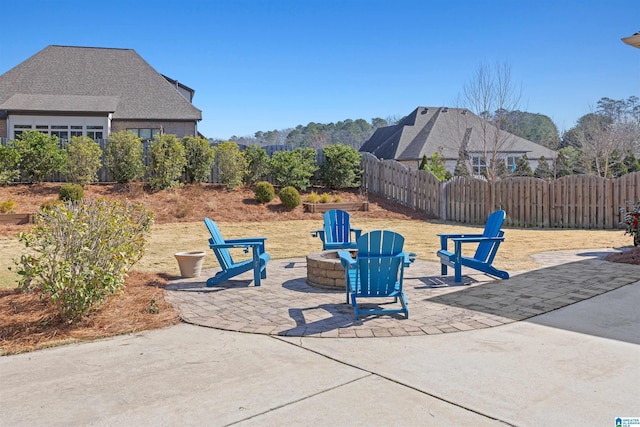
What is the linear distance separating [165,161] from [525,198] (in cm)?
1261

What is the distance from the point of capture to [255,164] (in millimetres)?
19562

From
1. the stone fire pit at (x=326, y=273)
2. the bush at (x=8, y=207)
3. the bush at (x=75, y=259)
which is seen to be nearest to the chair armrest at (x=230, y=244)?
the stone fire pit at (x=326, y=273)

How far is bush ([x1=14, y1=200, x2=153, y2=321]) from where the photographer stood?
4.69 metres

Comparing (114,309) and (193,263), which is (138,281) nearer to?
(193,263)

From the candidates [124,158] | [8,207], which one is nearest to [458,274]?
[8,207]

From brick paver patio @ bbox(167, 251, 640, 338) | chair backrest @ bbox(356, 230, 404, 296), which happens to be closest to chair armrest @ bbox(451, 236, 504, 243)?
Answer: brick paver patio @ bbox(167, 251, 640, 338)

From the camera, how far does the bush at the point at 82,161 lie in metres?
17.4

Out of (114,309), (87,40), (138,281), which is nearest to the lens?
(114,309)

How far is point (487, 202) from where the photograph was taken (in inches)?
671

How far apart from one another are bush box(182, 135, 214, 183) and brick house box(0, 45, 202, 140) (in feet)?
26.6

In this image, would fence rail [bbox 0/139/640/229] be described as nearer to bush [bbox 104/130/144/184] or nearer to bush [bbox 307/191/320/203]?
bush [bbox 104/130/144/184]

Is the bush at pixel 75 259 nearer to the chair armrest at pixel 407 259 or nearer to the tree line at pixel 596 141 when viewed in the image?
the chair armrest at pixel 407 259

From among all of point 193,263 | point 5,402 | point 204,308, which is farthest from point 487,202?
point 5,402

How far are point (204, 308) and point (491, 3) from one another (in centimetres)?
1976
